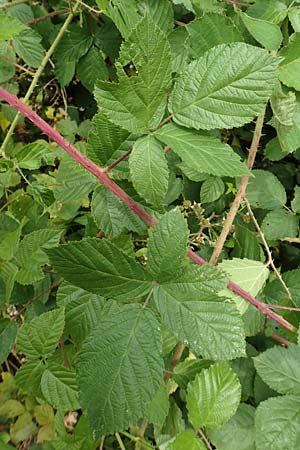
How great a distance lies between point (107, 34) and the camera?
4.51ft

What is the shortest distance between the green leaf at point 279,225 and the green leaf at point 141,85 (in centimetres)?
61

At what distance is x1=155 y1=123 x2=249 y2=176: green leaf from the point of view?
2.40 feet

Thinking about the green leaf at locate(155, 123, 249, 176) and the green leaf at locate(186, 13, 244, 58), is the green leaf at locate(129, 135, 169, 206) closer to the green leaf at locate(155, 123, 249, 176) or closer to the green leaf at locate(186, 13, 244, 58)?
the green leaf at locate(155, 123, 249, 176)

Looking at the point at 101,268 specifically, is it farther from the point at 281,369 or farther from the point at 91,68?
the point at 91,68

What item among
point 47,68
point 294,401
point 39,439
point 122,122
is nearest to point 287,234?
point 294,401

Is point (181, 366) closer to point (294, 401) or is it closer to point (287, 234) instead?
point (294, 401)

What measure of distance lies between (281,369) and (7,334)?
0.59m

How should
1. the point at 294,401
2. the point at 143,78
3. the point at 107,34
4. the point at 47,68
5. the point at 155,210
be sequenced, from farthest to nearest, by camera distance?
the point at 47,68
the point at 107,34
the point at 294,401
the point at 155,210
the point at 143,78

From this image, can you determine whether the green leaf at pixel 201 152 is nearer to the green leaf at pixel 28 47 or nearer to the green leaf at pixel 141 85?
the green leaf at pixel 141 85

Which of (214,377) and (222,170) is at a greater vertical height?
(222,170)

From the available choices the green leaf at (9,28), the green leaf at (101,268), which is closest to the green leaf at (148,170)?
the green leaf at (101,268)

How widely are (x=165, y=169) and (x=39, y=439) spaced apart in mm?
979

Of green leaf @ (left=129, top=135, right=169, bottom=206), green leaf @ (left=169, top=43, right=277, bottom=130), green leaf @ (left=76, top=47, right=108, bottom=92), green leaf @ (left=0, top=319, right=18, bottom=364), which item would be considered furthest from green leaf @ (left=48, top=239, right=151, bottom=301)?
green leaf @ (left=76, top=47, right=108, bottom=92)

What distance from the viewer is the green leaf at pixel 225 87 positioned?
2.42 feet
